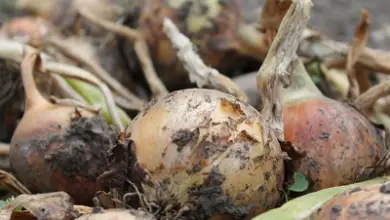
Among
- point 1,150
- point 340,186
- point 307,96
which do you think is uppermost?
point 307,96

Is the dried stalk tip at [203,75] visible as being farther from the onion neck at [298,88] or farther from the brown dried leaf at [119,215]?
the brown dried leaf at [119,215]

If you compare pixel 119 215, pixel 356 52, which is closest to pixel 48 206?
pixel 119 215

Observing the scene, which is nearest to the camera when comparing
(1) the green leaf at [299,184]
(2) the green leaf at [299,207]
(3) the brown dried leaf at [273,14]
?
(2) the green leaf at [299,207]

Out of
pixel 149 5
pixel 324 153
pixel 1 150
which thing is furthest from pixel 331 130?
pixel 149 5

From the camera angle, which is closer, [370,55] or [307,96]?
[307,96]

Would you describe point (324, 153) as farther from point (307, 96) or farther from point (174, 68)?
point (174, 68)

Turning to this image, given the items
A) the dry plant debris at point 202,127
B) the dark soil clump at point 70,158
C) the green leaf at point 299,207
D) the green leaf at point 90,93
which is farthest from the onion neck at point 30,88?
the green leaf at point 299,207

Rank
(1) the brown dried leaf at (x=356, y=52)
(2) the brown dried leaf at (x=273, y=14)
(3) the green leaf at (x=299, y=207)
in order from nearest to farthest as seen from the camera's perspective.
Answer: (3) the green leaf at (x=299, y=207), (2) the brown dried leaf at (x=273, y=14), (1) the brown dried leaf at (x=356, y=52)
